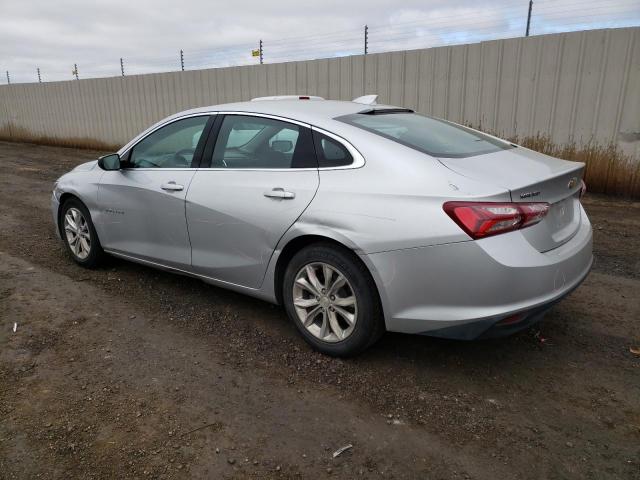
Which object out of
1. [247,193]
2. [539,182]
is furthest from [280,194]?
[539,182]

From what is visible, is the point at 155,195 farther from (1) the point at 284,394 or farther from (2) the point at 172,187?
(1) the point at 284,394

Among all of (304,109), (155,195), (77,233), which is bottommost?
(77,233)

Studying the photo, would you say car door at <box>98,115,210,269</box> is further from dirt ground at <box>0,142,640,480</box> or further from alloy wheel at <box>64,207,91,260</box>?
dirt ground at <box>0,142,640,480</box>

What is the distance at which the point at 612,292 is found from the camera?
434 centimetres

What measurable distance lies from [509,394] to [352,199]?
1.40m

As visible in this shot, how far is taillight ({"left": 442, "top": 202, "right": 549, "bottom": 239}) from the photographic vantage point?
269cm

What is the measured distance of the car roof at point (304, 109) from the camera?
11.5 ft

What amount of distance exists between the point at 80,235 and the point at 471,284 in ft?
12.5

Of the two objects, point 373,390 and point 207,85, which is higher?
point 207,85

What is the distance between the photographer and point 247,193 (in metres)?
3.55

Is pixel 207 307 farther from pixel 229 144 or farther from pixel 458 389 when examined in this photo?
pixel 458 389

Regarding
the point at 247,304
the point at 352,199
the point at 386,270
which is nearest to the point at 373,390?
the point at 386,270

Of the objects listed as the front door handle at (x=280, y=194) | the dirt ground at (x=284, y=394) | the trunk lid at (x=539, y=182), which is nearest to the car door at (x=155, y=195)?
the dirt ground at (x=284, y=394)

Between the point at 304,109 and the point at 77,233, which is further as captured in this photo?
the point at 77,233
